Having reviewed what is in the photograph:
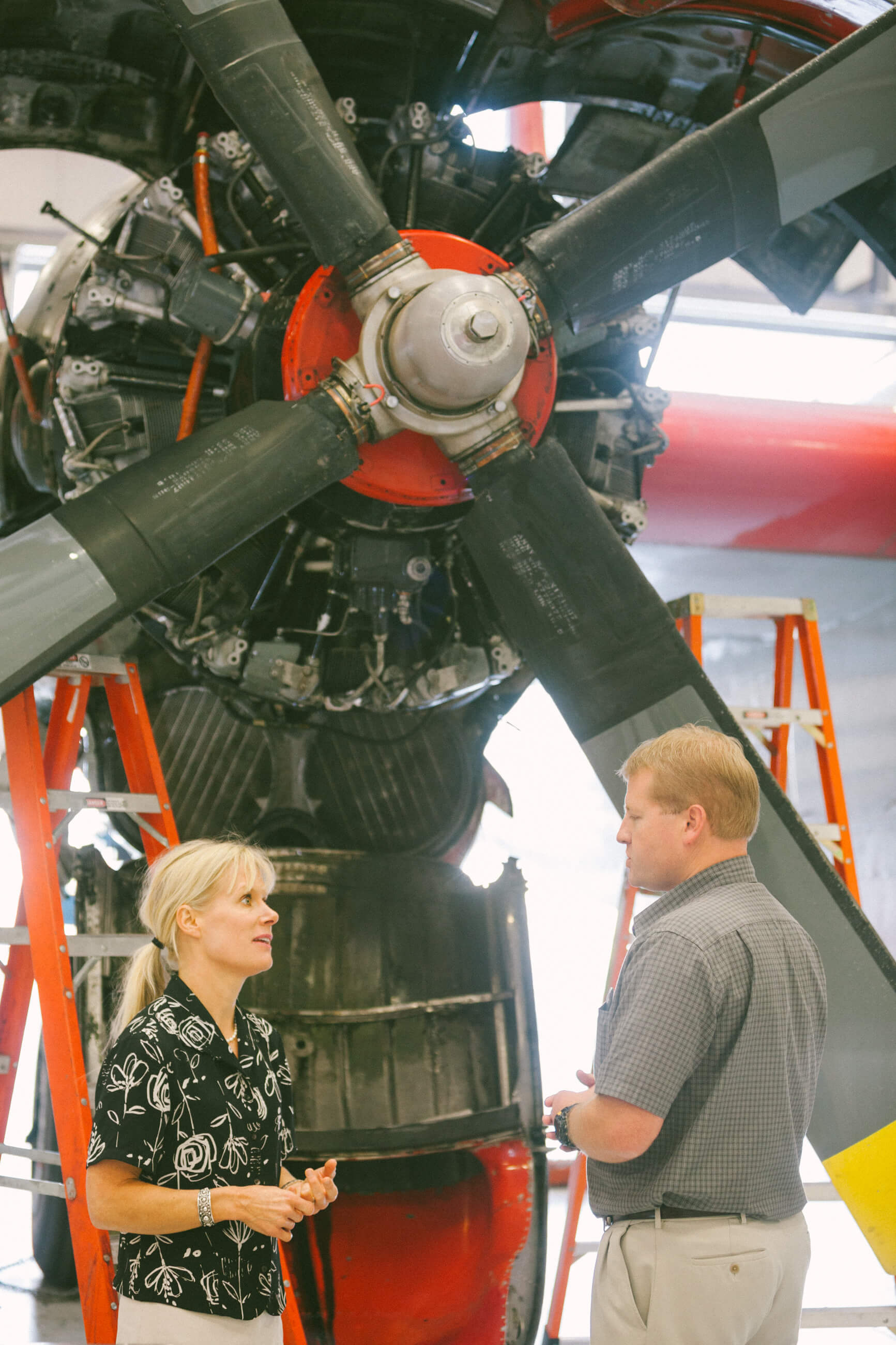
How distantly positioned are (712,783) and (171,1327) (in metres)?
1.40

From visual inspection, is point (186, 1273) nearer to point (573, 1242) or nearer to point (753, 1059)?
point (753, 1059)

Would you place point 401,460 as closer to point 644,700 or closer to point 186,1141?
point 644,700

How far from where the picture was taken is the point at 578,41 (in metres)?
4.14

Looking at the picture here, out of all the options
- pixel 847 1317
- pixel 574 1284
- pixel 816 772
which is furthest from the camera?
pixel 816 772

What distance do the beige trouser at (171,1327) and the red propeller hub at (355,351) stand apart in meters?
2.32

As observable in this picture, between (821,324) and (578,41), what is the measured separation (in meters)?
10.6

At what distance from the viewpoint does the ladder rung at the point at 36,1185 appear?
3508 mm

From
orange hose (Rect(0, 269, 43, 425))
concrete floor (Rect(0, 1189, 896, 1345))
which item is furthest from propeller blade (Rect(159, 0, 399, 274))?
concrete floor (Rect(0, 1189, 896, 1345))

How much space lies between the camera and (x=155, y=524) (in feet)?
10.2

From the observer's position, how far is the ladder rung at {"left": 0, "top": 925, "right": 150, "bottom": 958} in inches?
150

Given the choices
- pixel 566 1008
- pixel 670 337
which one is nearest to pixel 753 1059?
pixel 566 1008

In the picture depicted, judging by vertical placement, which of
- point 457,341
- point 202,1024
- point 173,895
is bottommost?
point 202,1024

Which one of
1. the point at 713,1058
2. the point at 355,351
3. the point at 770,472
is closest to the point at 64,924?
the point at 355,351

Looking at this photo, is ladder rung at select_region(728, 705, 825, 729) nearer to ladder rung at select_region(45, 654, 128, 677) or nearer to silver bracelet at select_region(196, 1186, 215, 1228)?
ladder rung at select_region(45, 654, 128, 677)
